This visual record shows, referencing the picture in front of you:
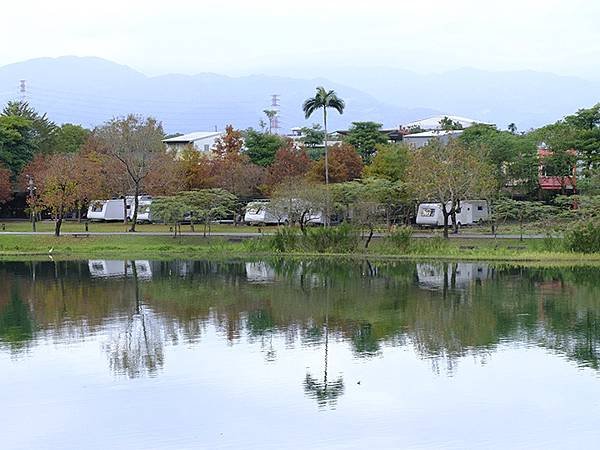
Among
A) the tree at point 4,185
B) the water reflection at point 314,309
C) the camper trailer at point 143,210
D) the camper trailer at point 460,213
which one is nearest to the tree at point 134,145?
the camper trailer at point 143,210

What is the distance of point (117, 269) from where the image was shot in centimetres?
3806

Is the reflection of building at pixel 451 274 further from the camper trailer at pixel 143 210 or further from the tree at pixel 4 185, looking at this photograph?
the tree at pixel 4 185

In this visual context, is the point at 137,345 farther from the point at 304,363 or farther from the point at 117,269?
the point at 117,269

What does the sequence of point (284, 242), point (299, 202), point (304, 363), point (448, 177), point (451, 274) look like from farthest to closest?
point (299, 202) < point (448, 177) < point (284, 242) < point (451, 274) < point (304, 363)

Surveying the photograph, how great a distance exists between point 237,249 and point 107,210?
61.0ft

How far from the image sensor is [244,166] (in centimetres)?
5756

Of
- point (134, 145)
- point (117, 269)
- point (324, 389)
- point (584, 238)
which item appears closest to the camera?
point (324, 389)

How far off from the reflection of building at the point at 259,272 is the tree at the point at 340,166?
1540 cm

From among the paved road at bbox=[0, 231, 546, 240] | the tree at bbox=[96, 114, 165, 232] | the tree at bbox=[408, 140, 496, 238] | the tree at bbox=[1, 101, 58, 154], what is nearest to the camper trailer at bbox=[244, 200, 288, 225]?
the paved road at bbox=[0, 231, 546, 240]

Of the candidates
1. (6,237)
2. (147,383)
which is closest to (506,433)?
(147,383)

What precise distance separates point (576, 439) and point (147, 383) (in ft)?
24.7

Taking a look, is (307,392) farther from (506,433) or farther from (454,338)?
(454,338)

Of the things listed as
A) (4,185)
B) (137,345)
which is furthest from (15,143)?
(137,345)

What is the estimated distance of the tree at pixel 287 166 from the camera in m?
56.4
